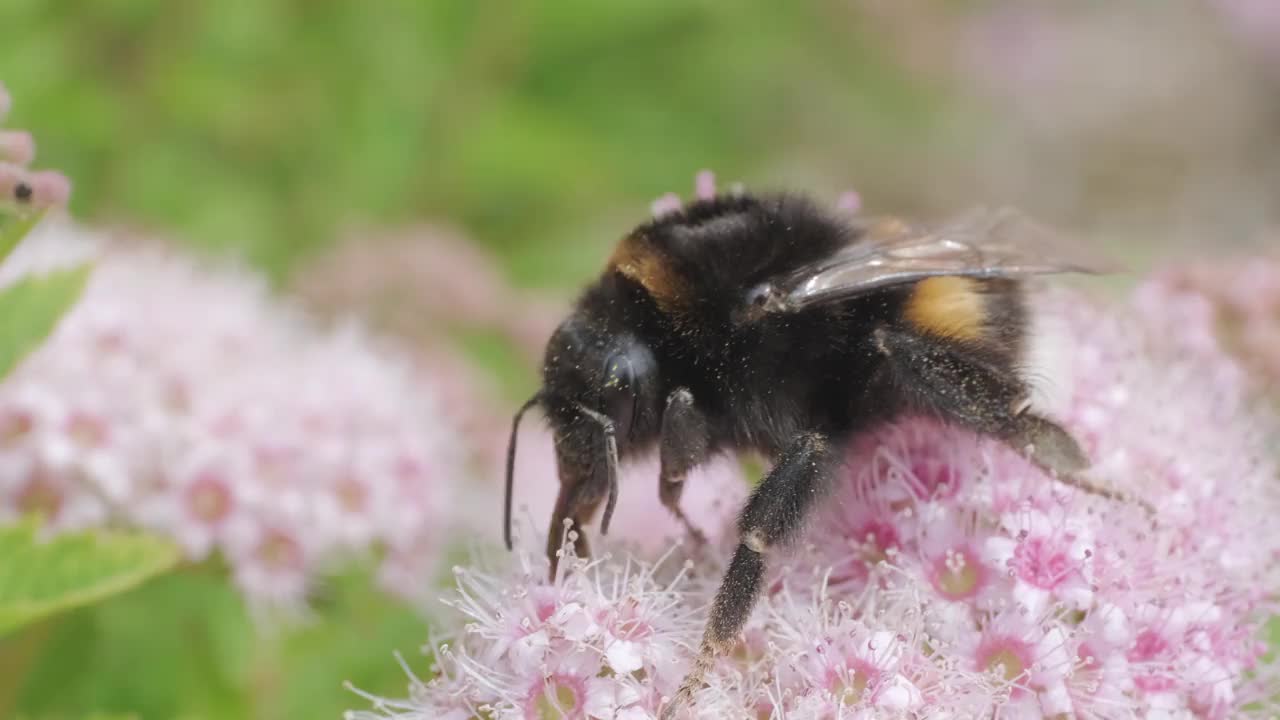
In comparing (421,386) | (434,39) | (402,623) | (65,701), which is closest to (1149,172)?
(434,39)

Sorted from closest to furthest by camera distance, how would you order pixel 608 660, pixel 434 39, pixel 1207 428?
pixel 608 660, pixel 1207 428, pixel 434 39

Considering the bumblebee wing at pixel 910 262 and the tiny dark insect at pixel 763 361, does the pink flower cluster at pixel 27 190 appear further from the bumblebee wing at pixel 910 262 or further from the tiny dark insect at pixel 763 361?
the bumblebee wing at pixel 910 262

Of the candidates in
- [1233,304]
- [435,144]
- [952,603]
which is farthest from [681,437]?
[435,144]

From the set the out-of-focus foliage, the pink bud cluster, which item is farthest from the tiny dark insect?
the out-of-focus foliage

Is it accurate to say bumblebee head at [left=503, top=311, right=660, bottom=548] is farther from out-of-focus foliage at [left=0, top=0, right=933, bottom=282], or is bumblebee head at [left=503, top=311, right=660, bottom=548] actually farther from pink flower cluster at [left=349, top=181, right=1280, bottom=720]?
out-of-focus foliage at [left=0, top=0, right=933, bottom=282]

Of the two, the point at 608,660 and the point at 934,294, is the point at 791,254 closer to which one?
the point at 934,294

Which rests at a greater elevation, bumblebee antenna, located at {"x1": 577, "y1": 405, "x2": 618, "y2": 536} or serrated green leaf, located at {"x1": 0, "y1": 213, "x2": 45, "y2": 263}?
serrated green leaf, located at {"x1": 0, "y1": 213, "x2": 45, "y2": 263}
